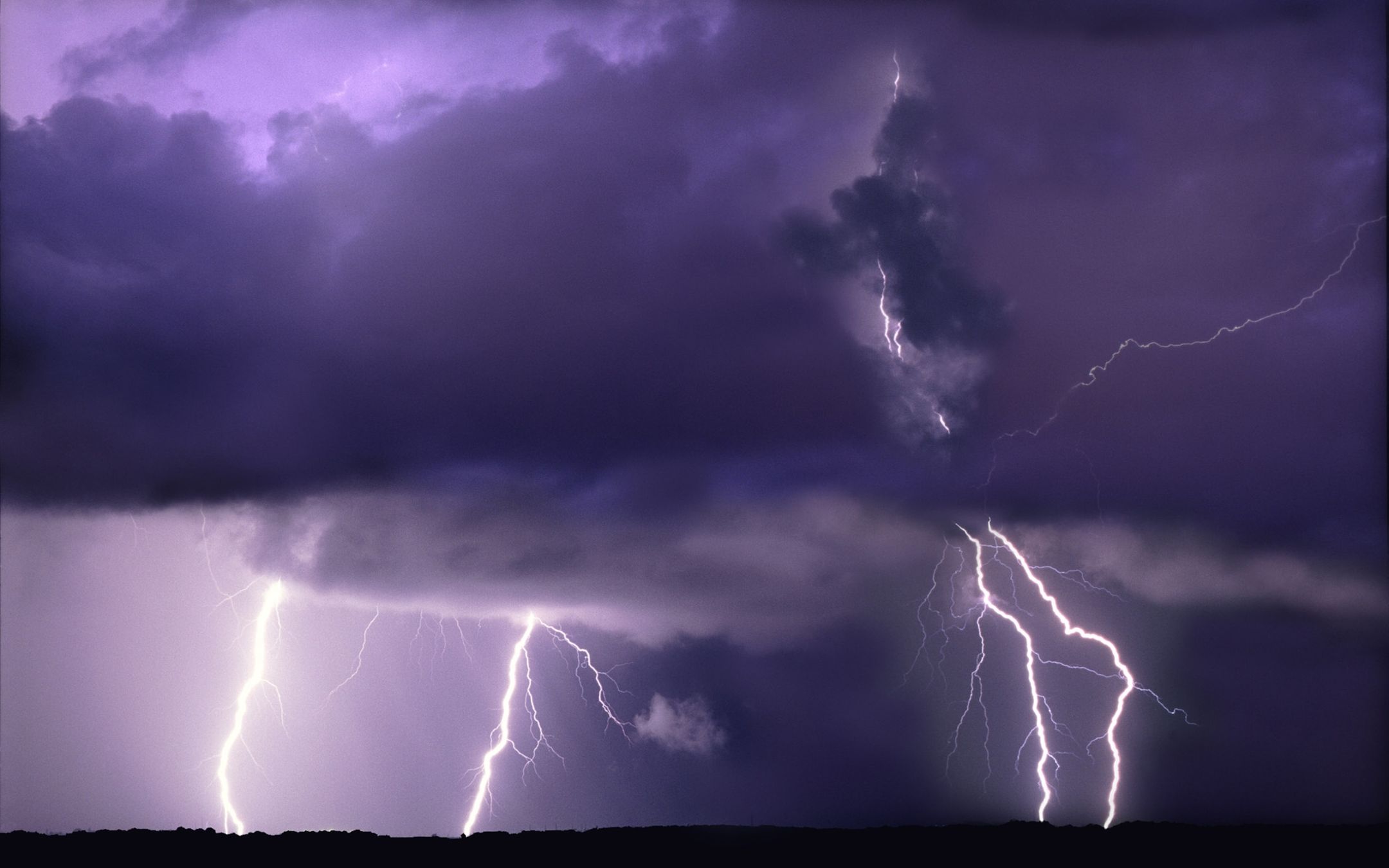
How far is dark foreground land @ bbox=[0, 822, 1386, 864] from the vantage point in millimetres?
16000

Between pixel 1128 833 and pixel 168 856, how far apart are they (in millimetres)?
13766

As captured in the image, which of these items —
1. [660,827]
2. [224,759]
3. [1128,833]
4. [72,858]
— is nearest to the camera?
[72,858]

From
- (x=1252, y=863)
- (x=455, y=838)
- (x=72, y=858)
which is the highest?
(x=1252, y=863)

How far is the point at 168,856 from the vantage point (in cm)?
1577

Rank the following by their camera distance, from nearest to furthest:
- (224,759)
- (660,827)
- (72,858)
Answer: (72,858) → (660,827) → (224,759)

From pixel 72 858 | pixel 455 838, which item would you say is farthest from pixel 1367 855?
pixel 72 858

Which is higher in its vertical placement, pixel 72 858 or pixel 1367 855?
pixel 1367 855

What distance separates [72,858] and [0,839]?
163cm

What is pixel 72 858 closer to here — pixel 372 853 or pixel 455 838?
pixel 372 853

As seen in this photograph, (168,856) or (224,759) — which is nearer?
(168,856)

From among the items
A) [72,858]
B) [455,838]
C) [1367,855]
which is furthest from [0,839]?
[1367,855]

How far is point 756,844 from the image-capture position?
16.8 m

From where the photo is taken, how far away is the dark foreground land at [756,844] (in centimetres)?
1600

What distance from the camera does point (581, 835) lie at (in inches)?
670
